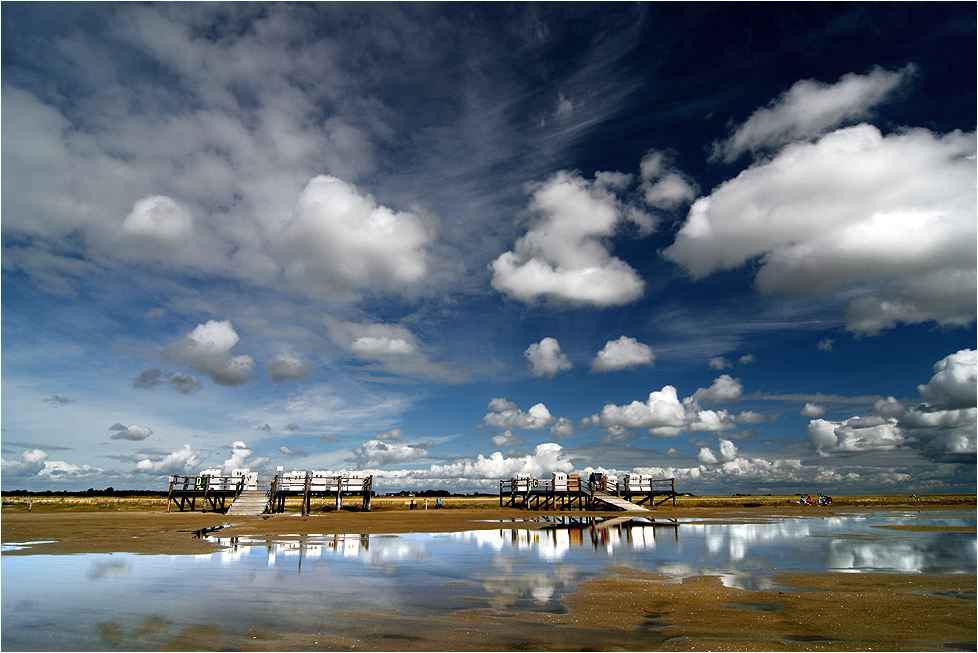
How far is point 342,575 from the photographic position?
10.3 metres

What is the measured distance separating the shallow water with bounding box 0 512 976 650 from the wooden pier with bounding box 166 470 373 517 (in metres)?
20.1

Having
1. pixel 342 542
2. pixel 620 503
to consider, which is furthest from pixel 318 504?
pixel 342 542

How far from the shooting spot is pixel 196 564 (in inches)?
445

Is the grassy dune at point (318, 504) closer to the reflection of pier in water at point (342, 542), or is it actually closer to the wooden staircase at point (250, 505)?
the wooden staircase at point (250, 505)

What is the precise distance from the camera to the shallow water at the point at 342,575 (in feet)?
21.4

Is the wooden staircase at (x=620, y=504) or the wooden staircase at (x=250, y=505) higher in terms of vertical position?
the wooden staircase at (x=250, y=505)

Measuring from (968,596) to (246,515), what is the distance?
3496 cm

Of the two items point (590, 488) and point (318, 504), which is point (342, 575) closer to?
point (590, 488)

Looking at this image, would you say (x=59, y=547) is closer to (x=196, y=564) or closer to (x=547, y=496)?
(x=196, y=564)

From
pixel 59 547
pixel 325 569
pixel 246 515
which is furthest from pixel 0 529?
pixel 325 569

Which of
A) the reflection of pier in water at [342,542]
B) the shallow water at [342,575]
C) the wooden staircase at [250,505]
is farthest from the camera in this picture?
the wooden staircase at [250,505]

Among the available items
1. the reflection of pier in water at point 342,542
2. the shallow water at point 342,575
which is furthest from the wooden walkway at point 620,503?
the shallow water at point 342,575

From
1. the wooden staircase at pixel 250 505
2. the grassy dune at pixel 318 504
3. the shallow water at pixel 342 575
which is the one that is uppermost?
the shallow water at pixel 342 575

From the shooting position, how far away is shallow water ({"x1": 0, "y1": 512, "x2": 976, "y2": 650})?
6.51m
